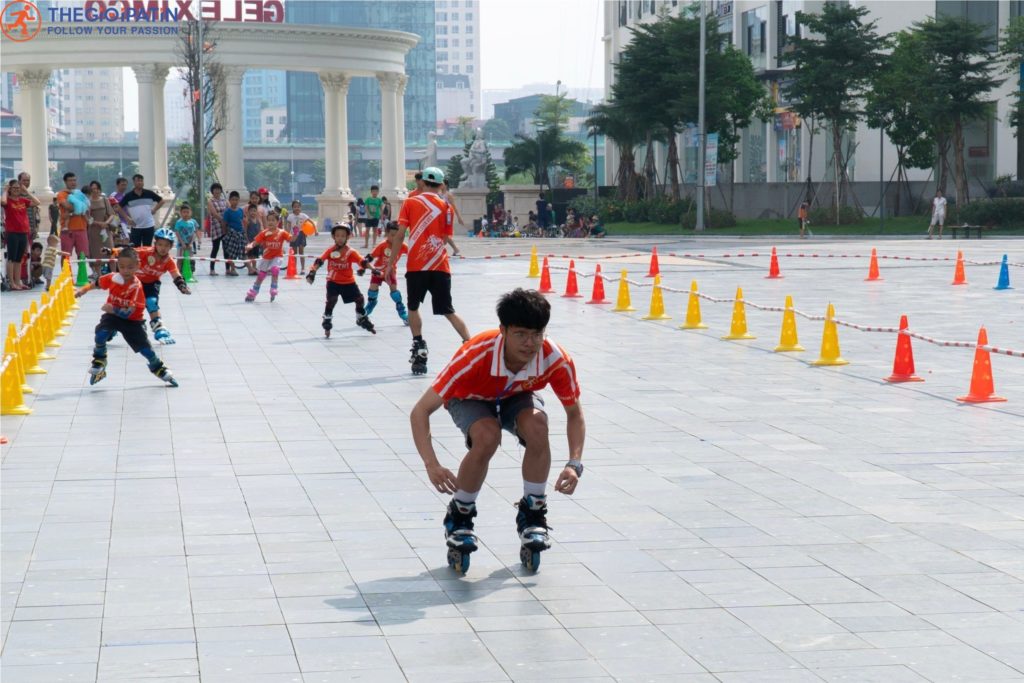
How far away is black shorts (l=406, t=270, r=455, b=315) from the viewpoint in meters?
13.4

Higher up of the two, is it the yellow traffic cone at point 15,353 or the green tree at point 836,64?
the green tree at point 836,64

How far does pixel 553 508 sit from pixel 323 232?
5701cm

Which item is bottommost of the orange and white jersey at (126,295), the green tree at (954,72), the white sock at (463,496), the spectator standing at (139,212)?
the white sock at (463,496)

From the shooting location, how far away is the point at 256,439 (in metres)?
9.97

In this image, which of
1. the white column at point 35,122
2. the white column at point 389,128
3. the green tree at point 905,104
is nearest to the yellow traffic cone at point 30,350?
the green tree at point 905,104

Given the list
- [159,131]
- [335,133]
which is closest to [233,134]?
[159,131]

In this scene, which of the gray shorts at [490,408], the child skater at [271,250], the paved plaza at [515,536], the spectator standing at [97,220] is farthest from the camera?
the spectator standing at [97,220]

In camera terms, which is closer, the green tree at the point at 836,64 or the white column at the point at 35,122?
the green tree at the point at 836,64

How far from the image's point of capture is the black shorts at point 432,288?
528 inches

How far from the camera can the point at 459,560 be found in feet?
20.7

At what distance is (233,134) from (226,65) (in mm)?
3041

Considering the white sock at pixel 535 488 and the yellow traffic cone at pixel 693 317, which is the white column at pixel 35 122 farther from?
the white sock at pixel 535 488

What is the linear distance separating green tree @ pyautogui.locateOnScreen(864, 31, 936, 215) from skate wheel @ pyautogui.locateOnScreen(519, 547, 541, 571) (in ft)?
147

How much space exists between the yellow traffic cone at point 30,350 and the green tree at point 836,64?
4241 centimetres
